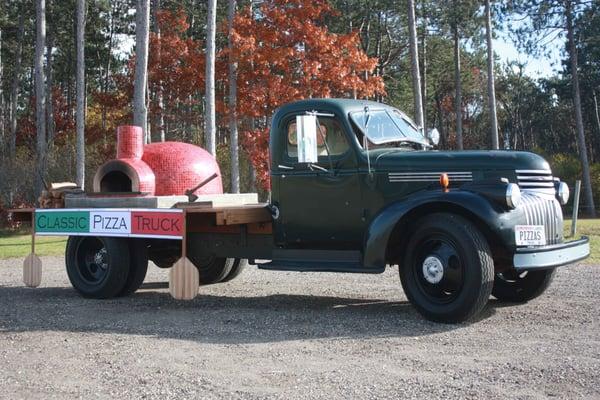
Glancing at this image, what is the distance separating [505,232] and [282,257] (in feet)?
8.55

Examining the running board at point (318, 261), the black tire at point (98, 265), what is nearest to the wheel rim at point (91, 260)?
the black tire at point (98, 265)

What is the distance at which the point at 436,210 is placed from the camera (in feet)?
24.3

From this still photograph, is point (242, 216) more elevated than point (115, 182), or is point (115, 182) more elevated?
point (115, 182)

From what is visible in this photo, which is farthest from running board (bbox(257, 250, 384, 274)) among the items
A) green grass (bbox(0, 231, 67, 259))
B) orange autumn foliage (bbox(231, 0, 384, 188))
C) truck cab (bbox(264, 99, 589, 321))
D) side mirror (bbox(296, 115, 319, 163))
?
orange autumn foliage (bbox(231, 0, 384, 188))

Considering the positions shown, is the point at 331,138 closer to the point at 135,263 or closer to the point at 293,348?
the point at 293,348

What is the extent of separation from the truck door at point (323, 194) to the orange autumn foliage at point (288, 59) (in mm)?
13380

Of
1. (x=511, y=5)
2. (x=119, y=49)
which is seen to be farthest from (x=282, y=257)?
(x=119, y=49)

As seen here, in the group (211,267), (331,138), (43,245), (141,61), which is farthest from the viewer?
(43,245)

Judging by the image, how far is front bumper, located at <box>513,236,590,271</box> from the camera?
22.6ft

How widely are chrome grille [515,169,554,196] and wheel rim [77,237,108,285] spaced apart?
5.30 m

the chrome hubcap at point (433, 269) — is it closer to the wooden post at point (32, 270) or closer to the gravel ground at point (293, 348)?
the gravel ground at point (293, 348)

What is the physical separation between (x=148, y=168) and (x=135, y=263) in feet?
4.05

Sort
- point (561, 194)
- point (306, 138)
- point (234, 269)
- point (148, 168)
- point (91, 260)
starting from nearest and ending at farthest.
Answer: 1. point (306, 138)
2. point (561, 194)
3. point (148, 168)
4. point (91, 260)
5. point (234, 269)

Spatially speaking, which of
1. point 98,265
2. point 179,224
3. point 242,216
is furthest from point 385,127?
point 98,265
